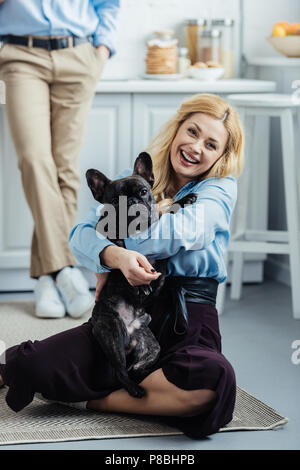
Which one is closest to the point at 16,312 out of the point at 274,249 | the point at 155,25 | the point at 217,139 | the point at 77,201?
the point at 77,201

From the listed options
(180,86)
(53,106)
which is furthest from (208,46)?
(53,106)

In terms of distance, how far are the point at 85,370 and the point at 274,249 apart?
4.39ft

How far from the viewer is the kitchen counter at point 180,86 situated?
3174 millimetres

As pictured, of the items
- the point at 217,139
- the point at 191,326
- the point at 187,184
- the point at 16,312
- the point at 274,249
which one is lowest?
the point at 16,312

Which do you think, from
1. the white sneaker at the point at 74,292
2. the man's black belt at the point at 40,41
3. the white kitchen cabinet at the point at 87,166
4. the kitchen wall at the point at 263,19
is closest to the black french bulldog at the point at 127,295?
the white sneaker at the point at 74,292

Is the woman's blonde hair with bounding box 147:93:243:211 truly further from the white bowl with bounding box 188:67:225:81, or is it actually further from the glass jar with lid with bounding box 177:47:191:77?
the glass jar with lid with bounding box 177:47:191:77

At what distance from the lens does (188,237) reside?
5.94ft

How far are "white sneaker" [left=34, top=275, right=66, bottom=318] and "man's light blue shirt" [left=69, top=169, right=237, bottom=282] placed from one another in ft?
3.00

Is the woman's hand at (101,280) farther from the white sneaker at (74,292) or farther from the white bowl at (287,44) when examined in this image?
the white bowl at (287,44)

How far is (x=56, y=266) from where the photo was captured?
295cm

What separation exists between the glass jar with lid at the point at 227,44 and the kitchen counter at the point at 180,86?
1.04ft

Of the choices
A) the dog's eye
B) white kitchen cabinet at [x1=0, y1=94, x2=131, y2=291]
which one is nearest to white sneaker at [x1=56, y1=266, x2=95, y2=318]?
white kitchen cabinet at [x1=0, y1=94, x2=131, y2=291]

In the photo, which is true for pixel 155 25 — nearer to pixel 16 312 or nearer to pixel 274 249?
pixel 274 249

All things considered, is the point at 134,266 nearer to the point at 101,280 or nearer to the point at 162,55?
the point at 101,280
